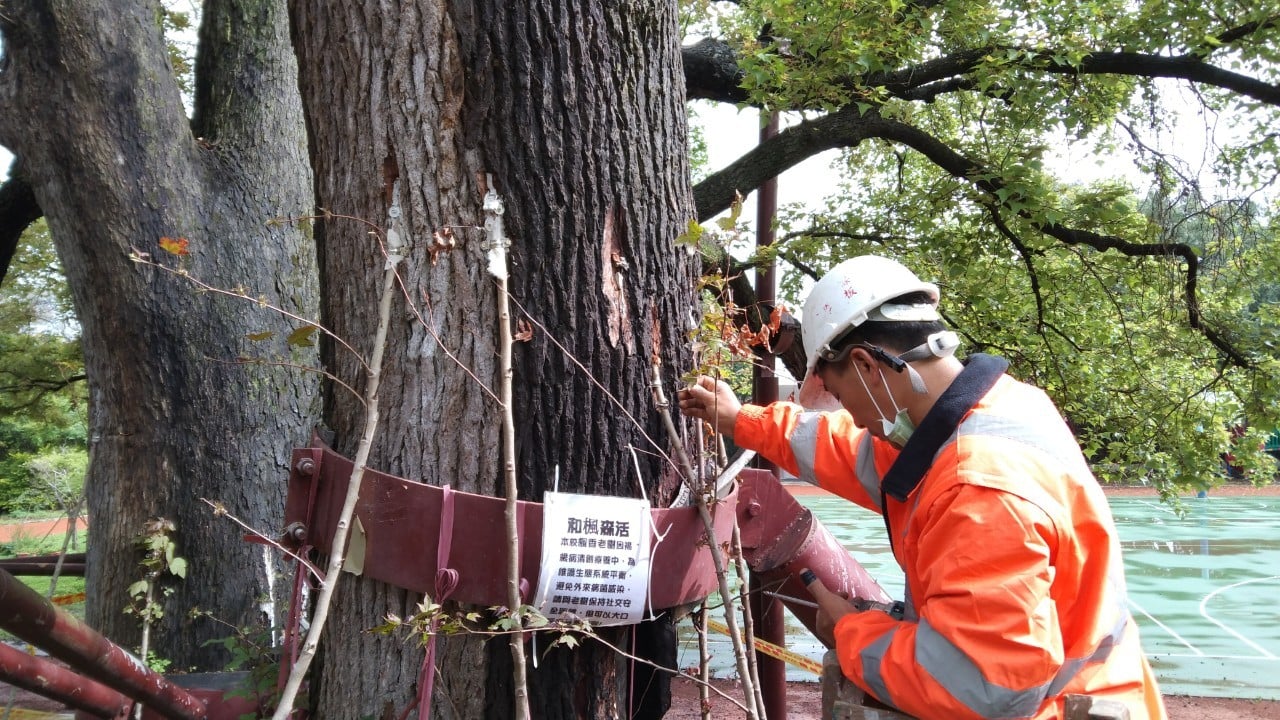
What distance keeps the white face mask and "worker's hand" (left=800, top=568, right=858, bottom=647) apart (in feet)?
1.40

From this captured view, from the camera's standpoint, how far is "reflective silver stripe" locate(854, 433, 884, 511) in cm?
234

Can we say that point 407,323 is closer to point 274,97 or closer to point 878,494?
point 878,494

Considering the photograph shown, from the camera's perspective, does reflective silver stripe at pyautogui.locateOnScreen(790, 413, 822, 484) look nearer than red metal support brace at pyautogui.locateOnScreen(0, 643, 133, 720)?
No

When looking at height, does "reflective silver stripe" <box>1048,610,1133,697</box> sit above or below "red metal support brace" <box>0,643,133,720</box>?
above

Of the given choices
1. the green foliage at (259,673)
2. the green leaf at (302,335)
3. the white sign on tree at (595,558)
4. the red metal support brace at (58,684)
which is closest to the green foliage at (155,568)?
the green foliage at (259,673)

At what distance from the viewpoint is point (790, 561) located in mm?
2736

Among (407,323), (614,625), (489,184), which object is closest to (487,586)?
(614,625)

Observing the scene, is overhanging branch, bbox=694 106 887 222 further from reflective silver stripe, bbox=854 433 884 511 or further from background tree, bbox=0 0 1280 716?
reflective silver stripe, bbox=854 433 884 511

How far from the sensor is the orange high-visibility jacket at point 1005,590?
5.06ft

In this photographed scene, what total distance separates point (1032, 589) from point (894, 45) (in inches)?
232

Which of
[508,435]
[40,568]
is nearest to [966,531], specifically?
[508,435]

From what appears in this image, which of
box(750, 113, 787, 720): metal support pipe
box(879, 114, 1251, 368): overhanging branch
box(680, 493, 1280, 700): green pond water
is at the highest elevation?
→ box(879, 114, 1251, 368): overhanging branch

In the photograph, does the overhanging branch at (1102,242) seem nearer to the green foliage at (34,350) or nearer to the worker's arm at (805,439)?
the worker's arm at (805,439)

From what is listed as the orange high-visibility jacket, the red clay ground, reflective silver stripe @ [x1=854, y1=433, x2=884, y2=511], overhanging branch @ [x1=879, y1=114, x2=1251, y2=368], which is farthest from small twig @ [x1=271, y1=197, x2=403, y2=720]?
the red clay ground
